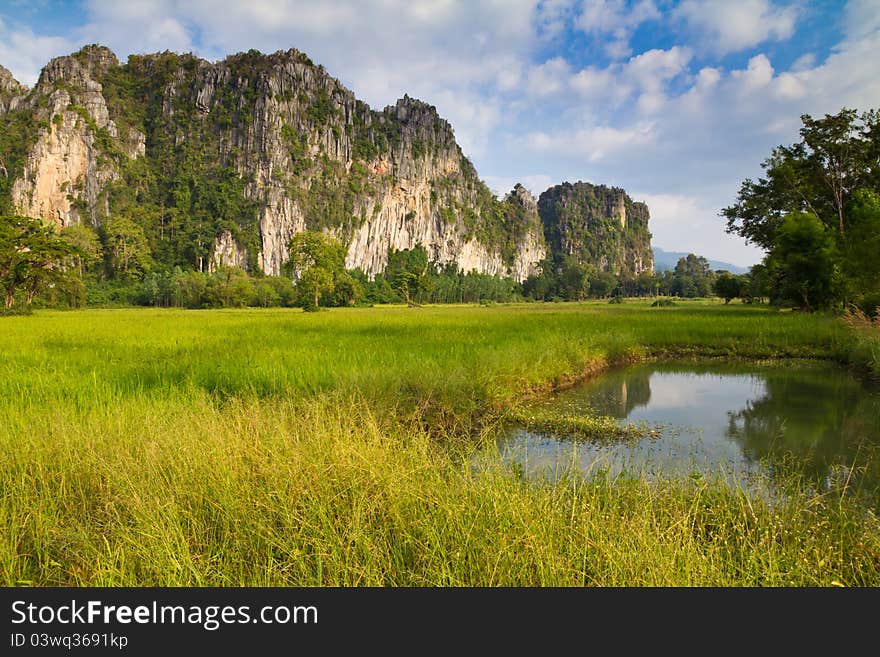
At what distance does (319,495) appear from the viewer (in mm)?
2881

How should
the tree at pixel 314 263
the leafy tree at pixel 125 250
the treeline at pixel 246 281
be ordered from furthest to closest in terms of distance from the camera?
the leafy tree at pixel 125 250, the tree at pixel 314 263, the treeline at pixel 246 281

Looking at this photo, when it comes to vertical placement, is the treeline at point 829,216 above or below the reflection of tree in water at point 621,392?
above

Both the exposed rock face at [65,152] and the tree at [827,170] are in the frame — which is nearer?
the tree at [827,170]

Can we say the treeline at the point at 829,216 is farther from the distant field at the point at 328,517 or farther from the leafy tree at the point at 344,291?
the leafy tree at the point at 344,291

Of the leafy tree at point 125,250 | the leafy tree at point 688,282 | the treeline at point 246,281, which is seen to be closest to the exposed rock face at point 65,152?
the treeline at point 246,281

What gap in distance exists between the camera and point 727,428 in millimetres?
7164

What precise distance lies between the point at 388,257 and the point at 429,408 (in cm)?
12000

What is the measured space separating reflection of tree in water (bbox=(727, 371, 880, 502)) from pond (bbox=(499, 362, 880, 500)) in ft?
0.04

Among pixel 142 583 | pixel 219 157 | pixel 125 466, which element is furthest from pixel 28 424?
pixel 219 157

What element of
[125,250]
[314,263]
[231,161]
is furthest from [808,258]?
[231,161]

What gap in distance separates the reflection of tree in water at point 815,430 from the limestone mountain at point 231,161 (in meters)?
104

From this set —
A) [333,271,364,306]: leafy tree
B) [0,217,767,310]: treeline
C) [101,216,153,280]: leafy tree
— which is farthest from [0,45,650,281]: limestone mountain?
[333,271,364,306]: leafy tree

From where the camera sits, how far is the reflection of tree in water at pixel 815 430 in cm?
507

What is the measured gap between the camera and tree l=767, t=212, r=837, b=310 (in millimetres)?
22484
